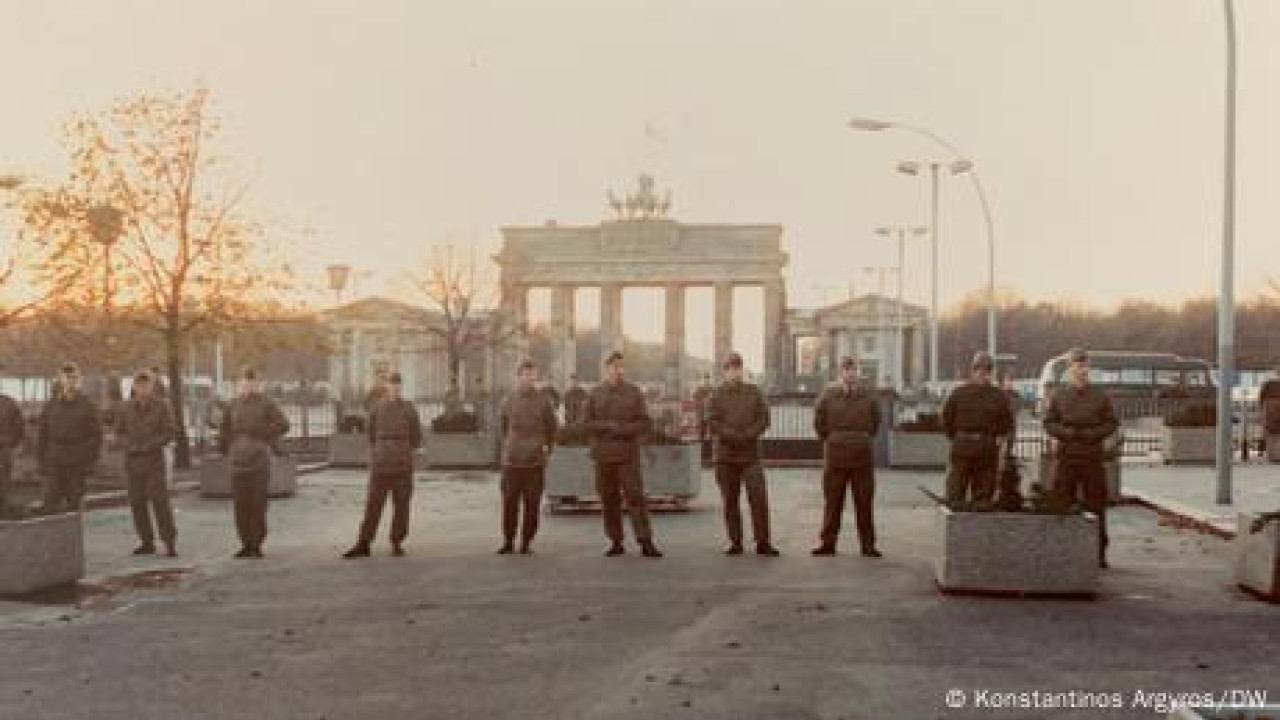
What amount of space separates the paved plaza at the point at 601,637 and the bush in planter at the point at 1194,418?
14.5 meters

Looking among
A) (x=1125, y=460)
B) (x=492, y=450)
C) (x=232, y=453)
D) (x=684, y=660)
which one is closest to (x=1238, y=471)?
(x=1125, y=460)

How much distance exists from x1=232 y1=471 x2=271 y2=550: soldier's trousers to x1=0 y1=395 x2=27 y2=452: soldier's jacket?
2.78 meters

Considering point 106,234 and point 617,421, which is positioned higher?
point 106,234

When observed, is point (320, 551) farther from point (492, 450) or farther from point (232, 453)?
point (492, 450)

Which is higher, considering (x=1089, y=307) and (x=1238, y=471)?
(x=1089, y=307)

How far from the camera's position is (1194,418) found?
2800cm

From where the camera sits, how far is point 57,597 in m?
11.0

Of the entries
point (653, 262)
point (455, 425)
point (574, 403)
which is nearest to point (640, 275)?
point (653, 262)

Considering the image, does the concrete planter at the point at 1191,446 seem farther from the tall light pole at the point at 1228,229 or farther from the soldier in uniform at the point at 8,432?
the soldier in uniform at the point at 8,432

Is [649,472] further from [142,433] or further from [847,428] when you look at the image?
[142,433]

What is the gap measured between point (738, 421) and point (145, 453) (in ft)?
18.3

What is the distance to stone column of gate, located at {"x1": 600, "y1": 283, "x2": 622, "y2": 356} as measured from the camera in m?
85.3

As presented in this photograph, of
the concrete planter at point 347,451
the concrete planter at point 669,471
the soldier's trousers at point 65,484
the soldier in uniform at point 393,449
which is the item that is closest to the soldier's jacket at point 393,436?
the soldier in uniform at point 393,449

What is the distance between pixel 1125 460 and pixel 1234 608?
20.3 metres
